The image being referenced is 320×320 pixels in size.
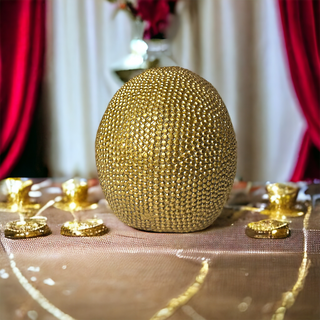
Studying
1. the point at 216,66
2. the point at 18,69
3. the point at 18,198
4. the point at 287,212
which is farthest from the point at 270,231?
A: the point at 18,69

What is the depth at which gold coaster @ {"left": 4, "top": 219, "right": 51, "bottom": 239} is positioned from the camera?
1.69 feet

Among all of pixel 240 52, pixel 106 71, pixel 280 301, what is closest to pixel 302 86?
pixel 240 52

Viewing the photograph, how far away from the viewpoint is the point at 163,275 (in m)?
0.41

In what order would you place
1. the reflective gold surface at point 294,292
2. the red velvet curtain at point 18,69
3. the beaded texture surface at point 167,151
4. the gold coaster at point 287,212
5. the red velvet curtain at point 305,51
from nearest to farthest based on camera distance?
the reflective gold surface at point 294,292, the beaded texture surface at point 167,151, the gold coaster at point 287,212, the red velvet curtain at point 305,51, the red velvet curtain at point 18,69

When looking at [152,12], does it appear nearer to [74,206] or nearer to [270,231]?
[74,206]

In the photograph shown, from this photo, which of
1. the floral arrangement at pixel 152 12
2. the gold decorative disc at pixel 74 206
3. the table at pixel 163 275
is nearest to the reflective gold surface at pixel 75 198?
the gold decorative disc at pixel 74 206

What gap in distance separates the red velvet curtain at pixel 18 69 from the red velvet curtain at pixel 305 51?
544 mm

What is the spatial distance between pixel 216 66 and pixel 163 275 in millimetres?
673

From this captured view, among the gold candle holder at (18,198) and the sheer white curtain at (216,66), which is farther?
the sheer white curtain at (216,66)

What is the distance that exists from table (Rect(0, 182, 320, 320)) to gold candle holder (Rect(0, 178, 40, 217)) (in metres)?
0.15

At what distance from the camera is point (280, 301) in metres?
0.36

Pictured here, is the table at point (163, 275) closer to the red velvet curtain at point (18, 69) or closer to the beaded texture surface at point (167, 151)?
the beaded texture surface at point (167, 151)

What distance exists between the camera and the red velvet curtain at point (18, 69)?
3.07 ft

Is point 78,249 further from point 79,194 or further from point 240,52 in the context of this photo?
point 240,52
